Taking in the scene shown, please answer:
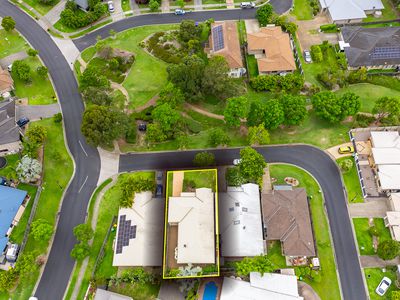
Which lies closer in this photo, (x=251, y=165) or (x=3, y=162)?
(x=251, y=165)

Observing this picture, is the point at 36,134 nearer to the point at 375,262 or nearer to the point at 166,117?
the point at 166,117

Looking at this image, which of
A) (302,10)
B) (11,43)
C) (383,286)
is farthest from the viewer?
(302,10)

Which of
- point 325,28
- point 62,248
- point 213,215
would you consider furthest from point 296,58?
point 62,248

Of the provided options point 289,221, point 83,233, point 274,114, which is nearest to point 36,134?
point 83,233

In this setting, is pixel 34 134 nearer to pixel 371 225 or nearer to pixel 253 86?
pixel 253 86

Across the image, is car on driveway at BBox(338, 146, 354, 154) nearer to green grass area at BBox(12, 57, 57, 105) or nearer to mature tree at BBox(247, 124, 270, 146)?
mature tree at BBox(247, 124, 270, 146)

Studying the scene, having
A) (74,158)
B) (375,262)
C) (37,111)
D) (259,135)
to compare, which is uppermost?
(37,111)
